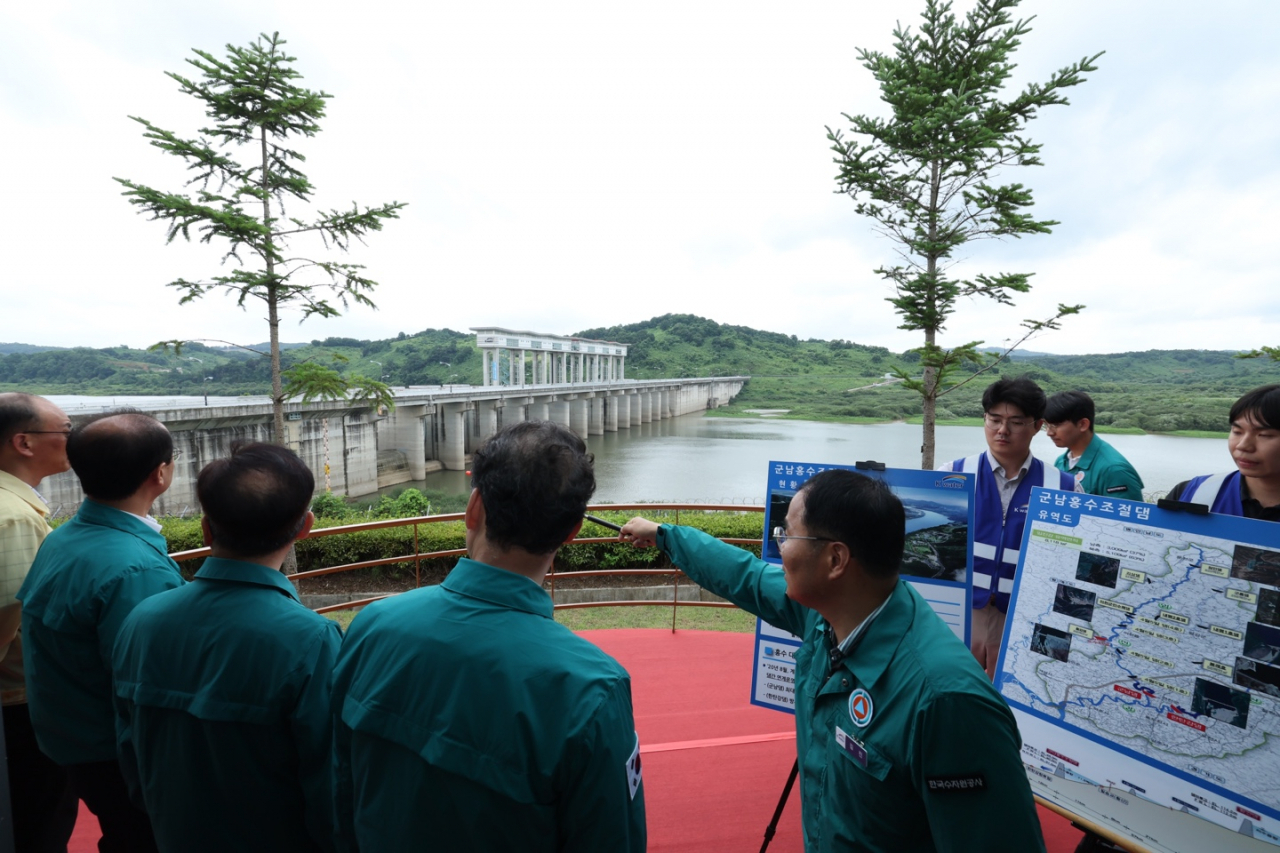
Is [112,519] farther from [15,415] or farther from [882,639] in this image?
[882,639]

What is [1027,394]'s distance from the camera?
2443 mm

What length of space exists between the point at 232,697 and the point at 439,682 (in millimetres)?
503

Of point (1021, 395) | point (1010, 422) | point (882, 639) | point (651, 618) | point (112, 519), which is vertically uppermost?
point (1021, 395)

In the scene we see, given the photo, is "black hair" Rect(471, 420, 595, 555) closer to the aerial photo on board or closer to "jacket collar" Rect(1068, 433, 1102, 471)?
the aerial photo on board

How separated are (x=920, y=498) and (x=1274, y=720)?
984 millimetres

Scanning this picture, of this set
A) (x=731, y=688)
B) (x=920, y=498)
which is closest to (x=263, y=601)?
(x=920, y=498)

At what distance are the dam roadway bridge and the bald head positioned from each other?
15.0ft

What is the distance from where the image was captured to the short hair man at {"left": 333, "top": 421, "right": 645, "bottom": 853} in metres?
0.80

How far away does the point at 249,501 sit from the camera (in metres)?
1.15

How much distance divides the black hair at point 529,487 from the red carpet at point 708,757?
1.90m

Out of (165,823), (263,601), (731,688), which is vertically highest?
(263,601)

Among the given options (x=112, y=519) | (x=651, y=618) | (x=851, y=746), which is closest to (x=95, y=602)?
(x=112, y=519)

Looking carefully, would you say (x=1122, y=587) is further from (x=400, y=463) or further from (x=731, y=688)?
(x=400, y=463)

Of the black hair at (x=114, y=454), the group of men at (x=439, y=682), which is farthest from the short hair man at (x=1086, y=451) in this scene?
the black hair at (x=114, y=454)
